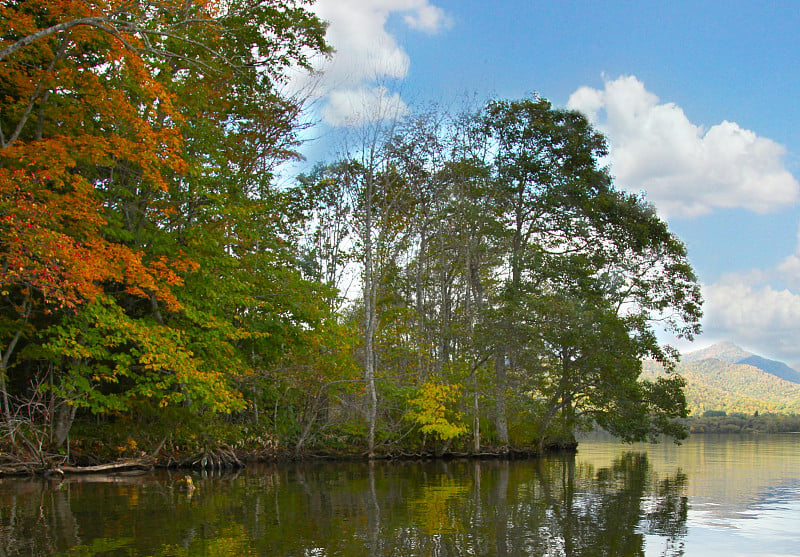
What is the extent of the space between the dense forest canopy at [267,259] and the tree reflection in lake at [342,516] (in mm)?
3794

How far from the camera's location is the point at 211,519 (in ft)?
31.8

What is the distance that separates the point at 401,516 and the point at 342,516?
925mm

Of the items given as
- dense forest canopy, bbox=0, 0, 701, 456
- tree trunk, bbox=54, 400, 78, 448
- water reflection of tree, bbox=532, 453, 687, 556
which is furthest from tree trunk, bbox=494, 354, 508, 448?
tree trunk, bbox=54, 400, 78, 448

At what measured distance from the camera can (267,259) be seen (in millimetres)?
21234

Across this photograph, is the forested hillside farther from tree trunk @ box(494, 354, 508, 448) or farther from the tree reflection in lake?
the tree reflection in lake

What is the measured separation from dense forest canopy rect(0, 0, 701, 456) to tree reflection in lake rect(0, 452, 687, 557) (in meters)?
3.79

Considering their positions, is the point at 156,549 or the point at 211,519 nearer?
the point at 156,549

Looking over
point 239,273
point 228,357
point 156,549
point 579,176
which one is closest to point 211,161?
point 239,273

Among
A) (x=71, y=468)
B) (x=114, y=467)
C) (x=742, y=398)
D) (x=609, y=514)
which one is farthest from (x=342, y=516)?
(x=742, y=398)

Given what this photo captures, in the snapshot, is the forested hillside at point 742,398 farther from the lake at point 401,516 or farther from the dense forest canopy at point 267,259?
the lake at point 401,516

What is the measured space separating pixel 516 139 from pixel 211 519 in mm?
22475

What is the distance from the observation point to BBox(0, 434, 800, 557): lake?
301 inches

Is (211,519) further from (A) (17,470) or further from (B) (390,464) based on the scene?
(B) (390,464)

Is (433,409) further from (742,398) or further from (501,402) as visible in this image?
(742,398)
